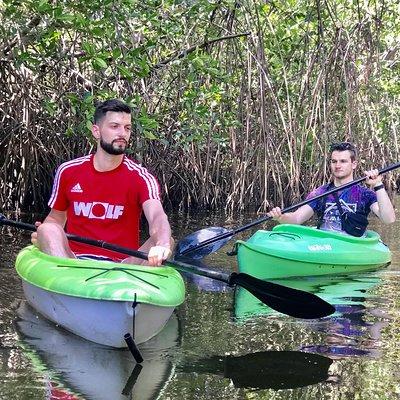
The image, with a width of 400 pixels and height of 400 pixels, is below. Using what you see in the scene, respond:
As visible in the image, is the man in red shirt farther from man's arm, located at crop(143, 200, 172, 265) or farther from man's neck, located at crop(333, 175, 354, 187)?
man's neck, located at crop(333, 175, 354, 187)

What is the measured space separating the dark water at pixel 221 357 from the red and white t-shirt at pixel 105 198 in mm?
510

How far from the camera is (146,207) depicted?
4.41 m

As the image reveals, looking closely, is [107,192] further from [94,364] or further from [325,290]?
[325,290]

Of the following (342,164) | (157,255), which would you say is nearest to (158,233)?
(157,255)

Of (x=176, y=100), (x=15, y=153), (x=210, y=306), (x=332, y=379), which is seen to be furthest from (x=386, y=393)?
→ (x=15, y=153)

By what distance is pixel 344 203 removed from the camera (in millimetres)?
6535

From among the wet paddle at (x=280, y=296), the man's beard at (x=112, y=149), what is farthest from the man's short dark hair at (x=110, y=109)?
the wet paddle at (x=280, y=296)

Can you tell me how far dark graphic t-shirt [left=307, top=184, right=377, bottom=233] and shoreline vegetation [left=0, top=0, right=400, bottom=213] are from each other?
1362 mm

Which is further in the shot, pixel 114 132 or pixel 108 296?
pixel 114 132

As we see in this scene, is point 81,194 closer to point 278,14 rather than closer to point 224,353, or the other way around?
point 224,353

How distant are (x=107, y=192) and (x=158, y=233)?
425 mm

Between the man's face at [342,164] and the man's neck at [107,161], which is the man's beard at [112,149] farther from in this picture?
the man's face at [342,164]

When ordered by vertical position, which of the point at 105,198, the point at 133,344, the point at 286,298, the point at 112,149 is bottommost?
the point at 133,344

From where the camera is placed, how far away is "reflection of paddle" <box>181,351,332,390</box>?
3.41 m
